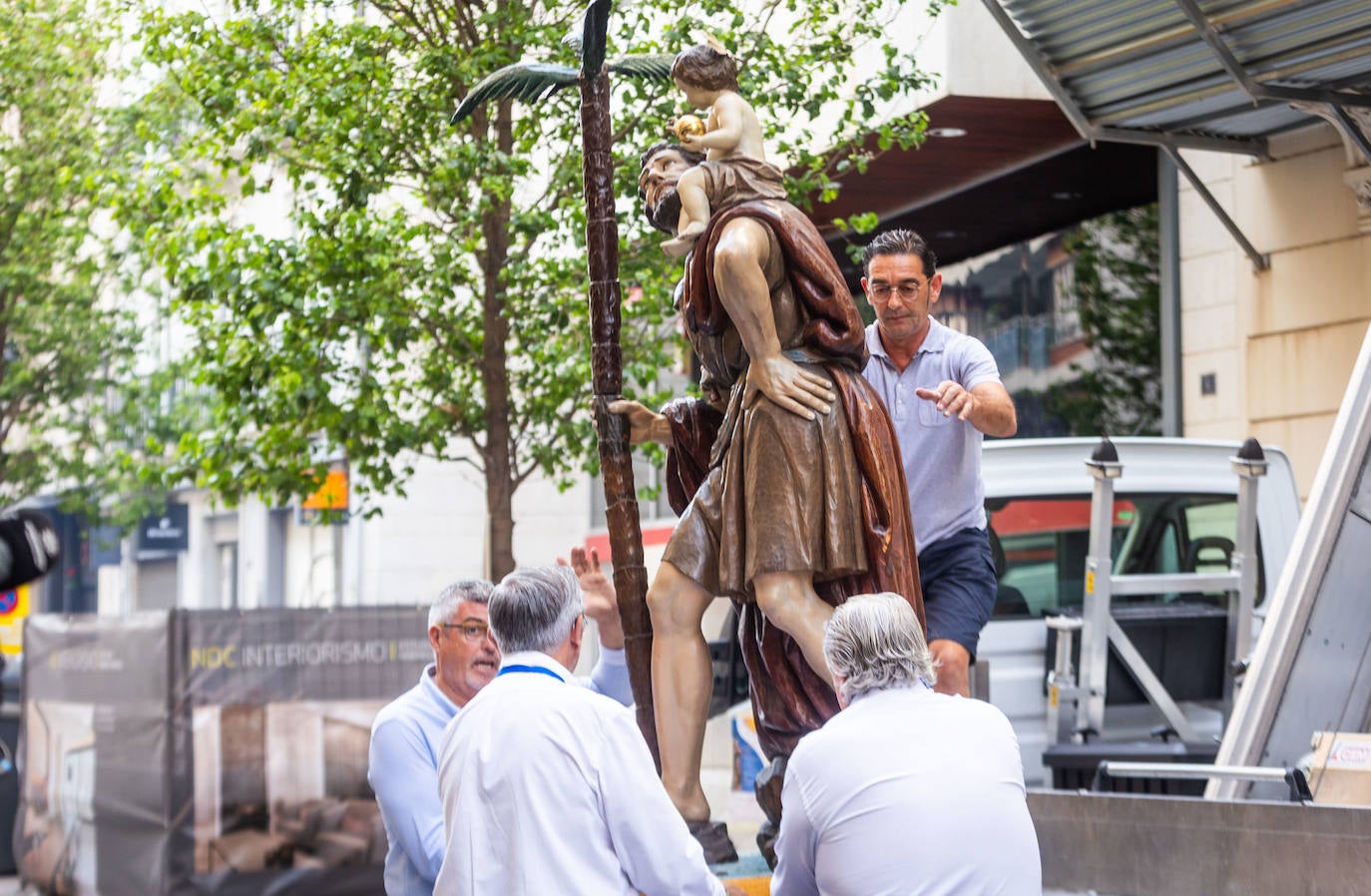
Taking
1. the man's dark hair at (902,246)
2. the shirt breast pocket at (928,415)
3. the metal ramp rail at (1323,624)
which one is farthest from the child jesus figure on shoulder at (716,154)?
the metal ramp rail at (1323,624)

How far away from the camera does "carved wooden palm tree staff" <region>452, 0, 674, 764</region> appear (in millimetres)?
4562

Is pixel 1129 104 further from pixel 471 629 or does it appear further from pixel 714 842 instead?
pixel 714 842

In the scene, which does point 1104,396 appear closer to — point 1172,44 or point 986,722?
point 1172,44

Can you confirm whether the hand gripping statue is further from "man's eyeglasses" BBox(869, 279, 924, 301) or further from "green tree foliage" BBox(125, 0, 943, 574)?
"green tree foliage" BBox(125, 0, 943, 574)

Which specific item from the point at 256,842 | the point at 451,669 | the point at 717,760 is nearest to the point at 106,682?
the point at 256,842

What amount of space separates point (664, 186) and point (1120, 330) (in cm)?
1151

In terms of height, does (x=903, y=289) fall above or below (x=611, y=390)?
above

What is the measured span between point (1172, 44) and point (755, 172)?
7.10m

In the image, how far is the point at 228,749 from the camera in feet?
37.6

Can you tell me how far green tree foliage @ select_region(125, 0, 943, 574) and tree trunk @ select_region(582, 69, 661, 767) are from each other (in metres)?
5.84

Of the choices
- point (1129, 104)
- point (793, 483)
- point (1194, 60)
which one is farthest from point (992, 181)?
point (793, 483)

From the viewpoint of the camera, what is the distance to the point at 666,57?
505 cm

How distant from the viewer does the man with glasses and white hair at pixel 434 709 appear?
474 centimetres

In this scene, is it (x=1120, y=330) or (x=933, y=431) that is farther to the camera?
(x=1120, y=330)
